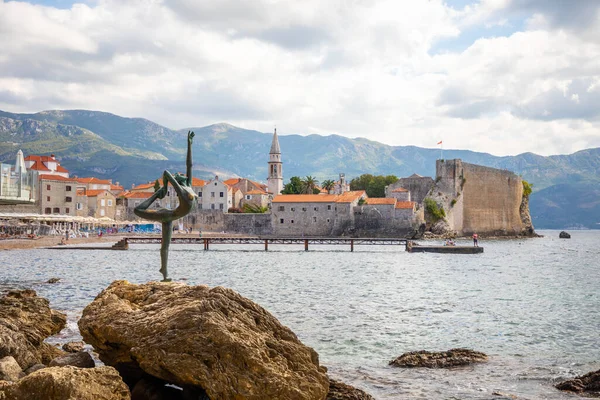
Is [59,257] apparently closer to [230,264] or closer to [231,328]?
[230,264]

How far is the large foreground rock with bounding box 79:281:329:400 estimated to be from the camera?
5.62 m

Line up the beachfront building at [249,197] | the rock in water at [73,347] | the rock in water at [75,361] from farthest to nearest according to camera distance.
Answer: the beachfront building at [249,197]
the rock in water at [73,347]
the rock in water at [75,361]

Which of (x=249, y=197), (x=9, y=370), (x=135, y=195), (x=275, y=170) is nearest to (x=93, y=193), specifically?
(x=135, y=195)

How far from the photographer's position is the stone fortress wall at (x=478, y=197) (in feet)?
229

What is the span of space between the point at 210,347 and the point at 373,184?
3044 inches

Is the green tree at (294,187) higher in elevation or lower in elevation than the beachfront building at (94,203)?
higher

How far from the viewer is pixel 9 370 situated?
6047mm

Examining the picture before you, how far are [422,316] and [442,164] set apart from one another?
57087 millimetres

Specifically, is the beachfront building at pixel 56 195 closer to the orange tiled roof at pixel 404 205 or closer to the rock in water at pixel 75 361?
the orange tiled roof at pixel 404 205

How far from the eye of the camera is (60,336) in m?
11.4

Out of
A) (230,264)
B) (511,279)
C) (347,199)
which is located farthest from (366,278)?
(347,199)

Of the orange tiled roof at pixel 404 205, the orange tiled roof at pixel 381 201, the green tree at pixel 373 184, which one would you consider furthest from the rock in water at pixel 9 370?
the green tree at pixel 373 184

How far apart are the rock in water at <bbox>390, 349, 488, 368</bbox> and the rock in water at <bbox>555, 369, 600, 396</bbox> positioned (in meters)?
1.75

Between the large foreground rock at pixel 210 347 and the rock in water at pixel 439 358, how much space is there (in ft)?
13.2
